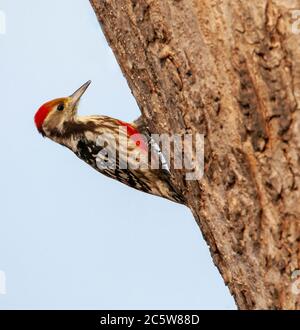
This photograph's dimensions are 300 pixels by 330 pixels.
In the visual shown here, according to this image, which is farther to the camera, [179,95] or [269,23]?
[179,95]

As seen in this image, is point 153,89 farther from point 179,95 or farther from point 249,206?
point 249,206

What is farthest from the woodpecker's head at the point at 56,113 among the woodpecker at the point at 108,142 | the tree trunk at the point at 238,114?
the tree trunk at the point at 238,114

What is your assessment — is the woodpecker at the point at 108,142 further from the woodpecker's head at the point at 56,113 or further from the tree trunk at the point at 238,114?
the tree trunk at the point at 238,114

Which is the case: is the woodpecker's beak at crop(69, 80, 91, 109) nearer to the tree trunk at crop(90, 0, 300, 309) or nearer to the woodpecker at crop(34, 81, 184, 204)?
the woodpecker at crop(34, 81, 184, 204)

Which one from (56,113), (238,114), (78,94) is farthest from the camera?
(78,94)

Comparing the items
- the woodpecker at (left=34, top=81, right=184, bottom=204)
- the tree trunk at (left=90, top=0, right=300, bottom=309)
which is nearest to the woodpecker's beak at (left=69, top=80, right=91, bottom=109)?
the woodpecker at (left=34, top=81, right=184, bottom=204)

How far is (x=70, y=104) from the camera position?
587cm

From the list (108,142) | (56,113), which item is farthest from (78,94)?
(108,142)

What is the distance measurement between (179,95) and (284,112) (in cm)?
56

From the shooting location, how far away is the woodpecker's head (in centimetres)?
581

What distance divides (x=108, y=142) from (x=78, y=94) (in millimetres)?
764

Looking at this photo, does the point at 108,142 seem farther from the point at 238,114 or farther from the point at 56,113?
the point at 238,114

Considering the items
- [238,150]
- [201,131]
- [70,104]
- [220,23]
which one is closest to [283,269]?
[238,150]

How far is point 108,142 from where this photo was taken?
18.0 feet
